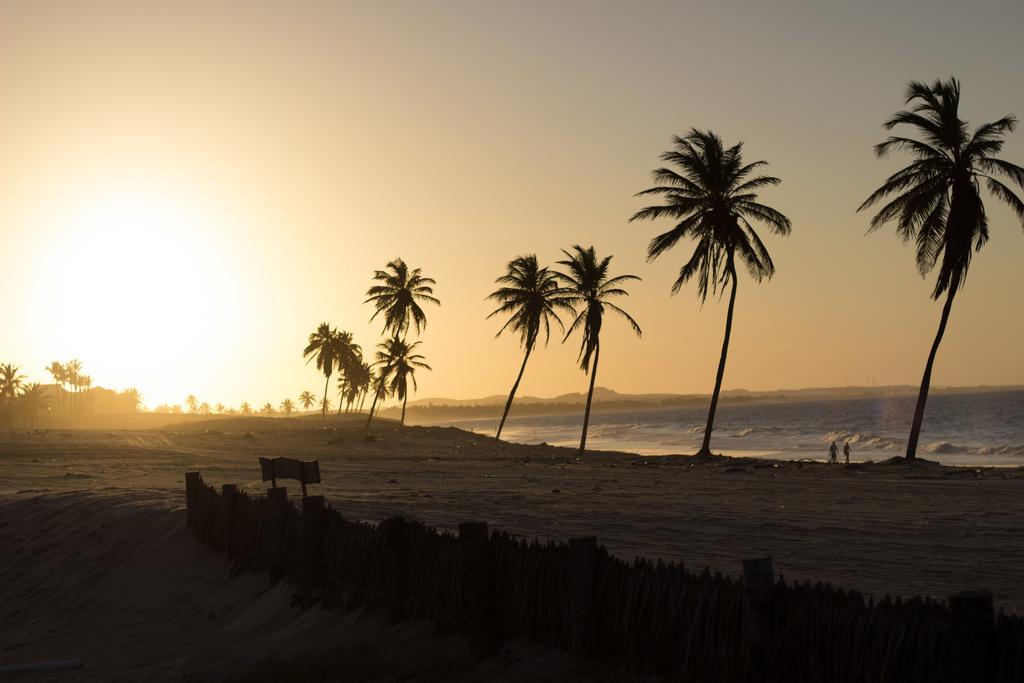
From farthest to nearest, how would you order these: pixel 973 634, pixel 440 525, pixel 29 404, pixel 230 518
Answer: pixel 29 404, pixel 440 525, pixel 230 518, pixel 973 634

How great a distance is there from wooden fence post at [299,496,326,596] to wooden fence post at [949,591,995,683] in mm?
6860

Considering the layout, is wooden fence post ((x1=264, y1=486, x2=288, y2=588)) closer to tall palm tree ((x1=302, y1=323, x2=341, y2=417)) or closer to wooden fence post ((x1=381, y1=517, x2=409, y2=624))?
wooden fence post ((x1=381, y1=517, x2=409, y2=624))

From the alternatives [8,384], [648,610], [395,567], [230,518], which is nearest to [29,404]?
[8,384]

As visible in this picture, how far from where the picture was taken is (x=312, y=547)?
10102 millimetres

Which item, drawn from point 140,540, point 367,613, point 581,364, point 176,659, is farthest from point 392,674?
point 581,364

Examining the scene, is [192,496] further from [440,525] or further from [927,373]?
[927,373]

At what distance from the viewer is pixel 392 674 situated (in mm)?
7859

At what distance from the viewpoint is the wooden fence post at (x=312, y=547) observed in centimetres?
1005

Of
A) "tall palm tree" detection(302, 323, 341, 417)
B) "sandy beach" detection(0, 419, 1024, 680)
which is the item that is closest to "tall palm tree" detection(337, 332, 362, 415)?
"tall palm tree" detection(302, 323, 341, 417)

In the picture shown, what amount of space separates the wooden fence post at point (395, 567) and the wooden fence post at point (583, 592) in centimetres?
238

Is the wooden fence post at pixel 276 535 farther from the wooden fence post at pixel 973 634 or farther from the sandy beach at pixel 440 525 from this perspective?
the wooden fence post at pixel 973 634

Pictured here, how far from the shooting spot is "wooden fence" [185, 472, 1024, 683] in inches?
201

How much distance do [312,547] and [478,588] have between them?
3.14 m

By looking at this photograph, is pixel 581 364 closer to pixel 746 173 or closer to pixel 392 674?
pixel 746 173
